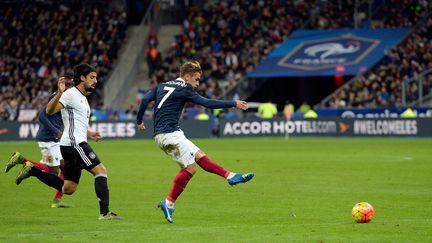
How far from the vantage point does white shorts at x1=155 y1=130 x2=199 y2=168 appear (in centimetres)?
1445

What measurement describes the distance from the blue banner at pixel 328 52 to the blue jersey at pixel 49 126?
37.6 meters

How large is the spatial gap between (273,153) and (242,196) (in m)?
15.9

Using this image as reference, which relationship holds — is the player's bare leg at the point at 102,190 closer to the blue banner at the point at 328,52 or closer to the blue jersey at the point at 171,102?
the blue jersey at the point at 171,102

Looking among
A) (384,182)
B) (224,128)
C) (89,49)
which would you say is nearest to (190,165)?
(384,182)

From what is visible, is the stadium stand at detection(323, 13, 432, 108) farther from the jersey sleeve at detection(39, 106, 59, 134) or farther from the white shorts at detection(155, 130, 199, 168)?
the white shorts at detection(155, 130, 199, 168)

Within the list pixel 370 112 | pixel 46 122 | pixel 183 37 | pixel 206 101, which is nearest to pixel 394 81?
pixel 370 112

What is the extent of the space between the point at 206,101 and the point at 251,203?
3.95m

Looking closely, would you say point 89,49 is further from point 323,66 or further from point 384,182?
point 384,182

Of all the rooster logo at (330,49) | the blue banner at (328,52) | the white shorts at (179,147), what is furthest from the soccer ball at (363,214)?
the rooster logo at (330,49)

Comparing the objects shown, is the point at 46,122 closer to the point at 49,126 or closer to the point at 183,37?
the point at 49,126

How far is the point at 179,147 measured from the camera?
14.4 metres

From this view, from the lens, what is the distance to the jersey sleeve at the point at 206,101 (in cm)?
1395

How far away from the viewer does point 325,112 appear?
50875 millimetres

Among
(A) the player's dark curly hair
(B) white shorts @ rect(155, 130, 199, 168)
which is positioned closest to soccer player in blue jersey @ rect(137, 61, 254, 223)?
(B) white shorts @ rect(155, 130, 199, 168)
